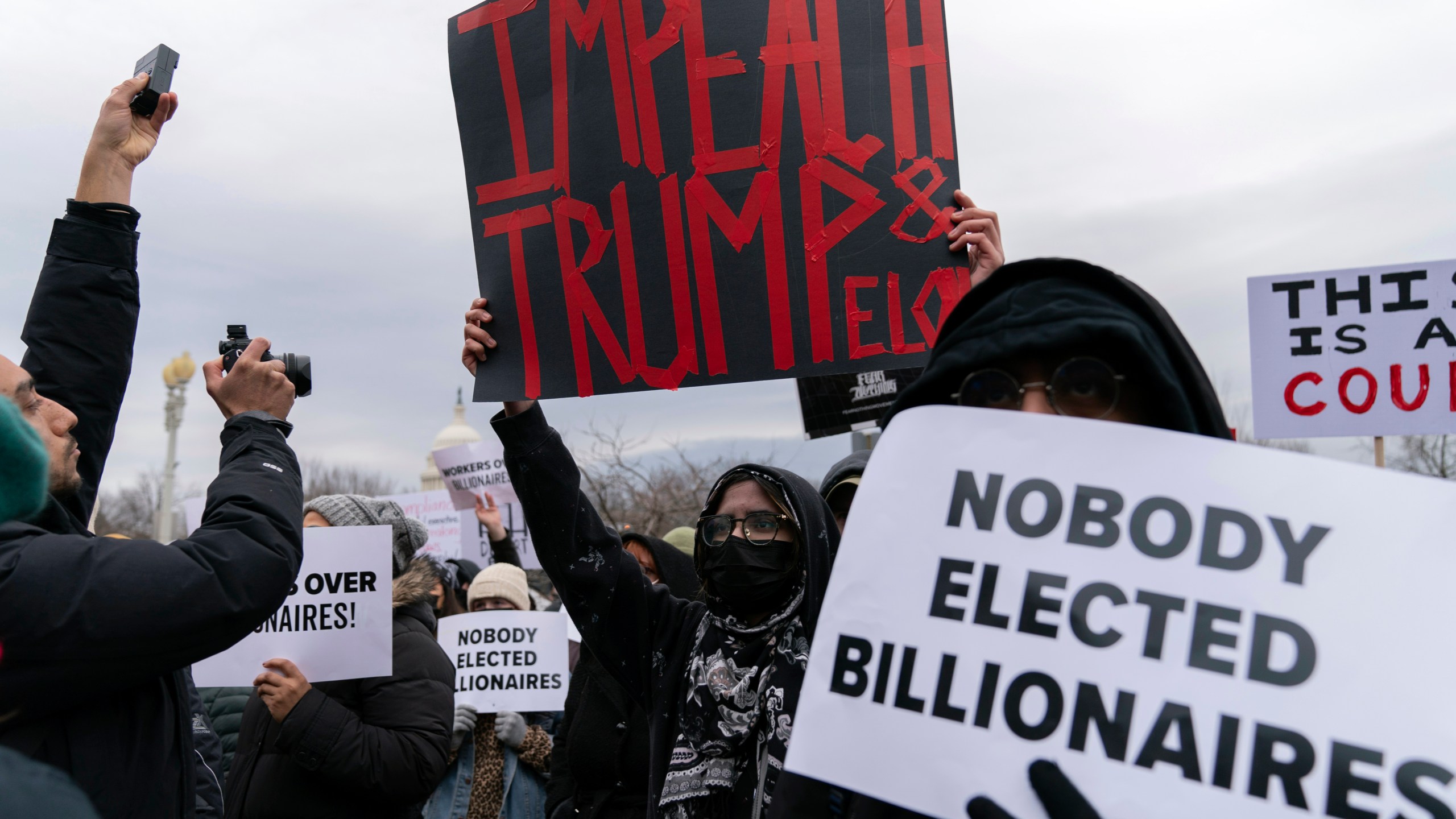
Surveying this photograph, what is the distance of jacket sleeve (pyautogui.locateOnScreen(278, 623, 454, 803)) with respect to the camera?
346 centimetres

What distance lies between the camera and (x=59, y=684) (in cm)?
195

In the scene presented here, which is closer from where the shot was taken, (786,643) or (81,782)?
(81,782)

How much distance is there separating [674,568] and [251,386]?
2.34 m

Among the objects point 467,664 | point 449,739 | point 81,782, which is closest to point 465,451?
point 467,664

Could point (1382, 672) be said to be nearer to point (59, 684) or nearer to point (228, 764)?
point (59, 684)

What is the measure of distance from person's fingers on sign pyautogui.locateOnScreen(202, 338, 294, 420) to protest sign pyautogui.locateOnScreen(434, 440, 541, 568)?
6.22m

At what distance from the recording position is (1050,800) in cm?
122

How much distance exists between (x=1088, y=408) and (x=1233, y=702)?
1.46 feet

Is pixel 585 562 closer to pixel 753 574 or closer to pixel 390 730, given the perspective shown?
pixel 753 574

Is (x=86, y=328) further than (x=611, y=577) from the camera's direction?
No

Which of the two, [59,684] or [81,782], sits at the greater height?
[59,684]

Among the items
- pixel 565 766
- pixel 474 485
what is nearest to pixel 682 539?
pixel 565 766

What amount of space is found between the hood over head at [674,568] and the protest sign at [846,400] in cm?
231

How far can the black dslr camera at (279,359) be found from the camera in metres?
2.70
